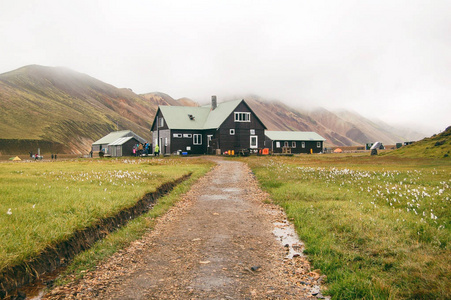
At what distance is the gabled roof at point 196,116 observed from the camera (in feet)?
246

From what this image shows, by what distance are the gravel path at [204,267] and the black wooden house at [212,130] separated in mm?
59929

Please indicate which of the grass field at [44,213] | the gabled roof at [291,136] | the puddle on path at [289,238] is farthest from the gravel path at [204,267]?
the gabled roof at [291,136]

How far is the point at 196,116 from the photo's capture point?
81.2 meters

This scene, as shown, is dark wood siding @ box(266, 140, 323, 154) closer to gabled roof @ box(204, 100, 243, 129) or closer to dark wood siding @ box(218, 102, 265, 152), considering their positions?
dark wood siding @ box(218, 102, 265, 152)

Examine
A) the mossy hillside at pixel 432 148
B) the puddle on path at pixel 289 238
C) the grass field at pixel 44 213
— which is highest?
the mossy hillside at pixel 432 148

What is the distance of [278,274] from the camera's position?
818cm

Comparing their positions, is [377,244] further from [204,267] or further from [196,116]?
[196,116]

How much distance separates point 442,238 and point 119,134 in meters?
120

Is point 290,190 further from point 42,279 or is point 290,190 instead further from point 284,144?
point 284,144

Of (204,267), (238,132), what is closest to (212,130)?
(238,132)

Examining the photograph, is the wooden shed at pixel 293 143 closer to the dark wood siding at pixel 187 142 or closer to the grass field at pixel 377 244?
the dark wood siding at pixel 187 142

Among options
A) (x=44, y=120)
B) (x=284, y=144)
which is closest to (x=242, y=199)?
(x=284, y=144)

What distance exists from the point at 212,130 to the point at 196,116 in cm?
783

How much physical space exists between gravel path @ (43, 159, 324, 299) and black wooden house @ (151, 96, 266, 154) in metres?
59.9
